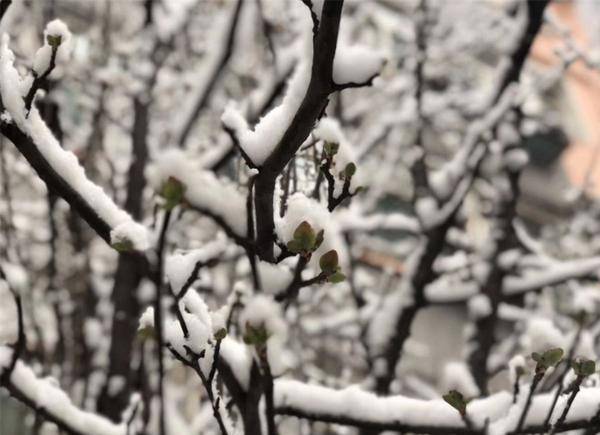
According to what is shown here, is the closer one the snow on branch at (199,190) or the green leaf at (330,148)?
the snow on branch at (199,190)

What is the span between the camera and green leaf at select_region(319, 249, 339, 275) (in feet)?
3.43

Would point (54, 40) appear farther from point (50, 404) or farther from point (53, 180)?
point (50, 404)

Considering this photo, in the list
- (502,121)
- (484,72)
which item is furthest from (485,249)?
(484,72)

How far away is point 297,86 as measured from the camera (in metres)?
1.12

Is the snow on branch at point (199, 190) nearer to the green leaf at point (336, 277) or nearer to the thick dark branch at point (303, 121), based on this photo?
the thick dark branch at point (303, 121)

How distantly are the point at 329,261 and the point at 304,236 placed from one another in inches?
3.1

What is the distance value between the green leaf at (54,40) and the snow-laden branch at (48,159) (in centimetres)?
9

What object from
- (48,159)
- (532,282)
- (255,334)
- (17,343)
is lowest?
(255,334)

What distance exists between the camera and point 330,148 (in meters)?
1.21

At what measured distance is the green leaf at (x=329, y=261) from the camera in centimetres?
105

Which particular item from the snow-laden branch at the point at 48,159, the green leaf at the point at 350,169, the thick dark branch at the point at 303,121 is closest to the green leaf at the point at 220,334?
the thick dark branch at the point at 303,121

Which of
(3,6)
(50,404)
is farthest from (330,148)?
(50,404)

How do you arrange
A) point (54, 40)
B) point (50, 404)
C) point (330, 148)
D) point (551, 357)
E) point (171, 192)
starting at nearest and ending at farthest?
point (171, 192)
point (551, 357)
point (330, 148)
point (54, 40)
point (50, 404)

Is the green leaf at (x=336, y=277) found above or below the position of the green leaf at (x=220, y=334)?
above
